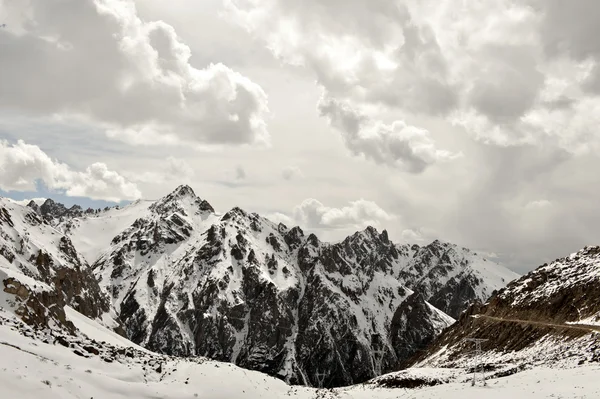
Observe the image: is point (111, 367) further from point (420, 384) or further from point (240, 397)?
point (420, 384)

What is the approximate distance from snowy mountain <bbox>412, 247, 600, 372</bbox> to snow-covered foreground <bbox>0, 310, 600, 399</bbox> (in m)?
13.6

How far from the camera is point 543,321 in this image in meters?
81.0

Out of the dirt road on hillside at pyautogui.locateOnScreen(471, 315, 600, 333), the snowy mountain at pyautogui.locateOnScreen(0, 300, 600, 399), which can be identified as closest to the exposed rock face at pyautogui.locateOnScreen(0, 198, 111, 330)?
the snowy mountain at pyautogui.locateOnScreen(0, 300, 600, 399)

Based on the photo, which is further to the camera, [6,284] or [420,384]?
[420,384]

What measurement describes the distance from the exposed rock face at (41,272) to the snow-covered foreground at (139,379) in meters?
18.7

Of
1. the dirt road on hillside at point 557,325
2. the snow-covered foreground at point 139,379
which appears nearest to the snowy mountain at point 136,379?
the snow-covered foreground at point 139,379

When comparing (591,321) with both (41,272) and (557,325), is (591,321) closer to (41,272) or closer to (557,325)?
(557,325)

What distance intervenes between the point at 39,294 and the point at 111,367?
103 ft

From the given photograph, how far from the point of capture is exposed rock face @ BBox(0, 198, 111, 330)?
4797 centimetres

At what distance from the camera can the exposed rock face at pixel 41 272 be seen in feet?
157

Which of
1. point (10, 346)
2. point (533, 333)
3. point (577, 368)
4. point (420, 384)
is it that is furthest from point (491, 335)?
point (10, 346)

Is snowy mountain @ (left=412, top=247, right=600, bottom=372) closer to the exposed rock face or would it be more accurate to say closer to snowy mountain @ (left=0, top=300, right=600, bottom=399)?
snowy mountain @ (left=0, top=300, right=600, bottom=399)

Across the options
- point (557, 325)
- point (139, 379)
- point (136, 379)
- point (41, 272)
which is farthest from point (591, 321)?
point (41, 272)

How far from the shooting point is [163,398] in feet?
81.5
